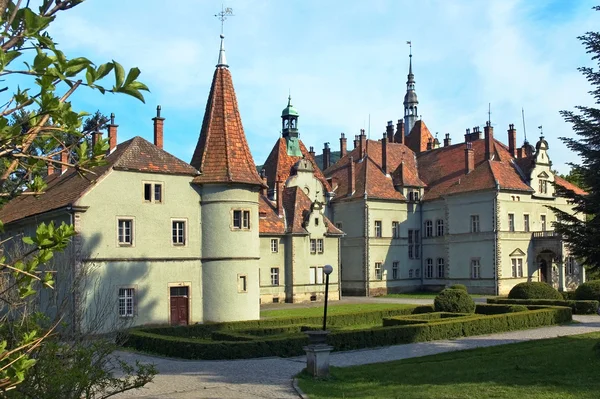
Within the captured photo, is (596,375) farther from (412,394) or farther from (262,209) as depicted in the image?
(262,209)

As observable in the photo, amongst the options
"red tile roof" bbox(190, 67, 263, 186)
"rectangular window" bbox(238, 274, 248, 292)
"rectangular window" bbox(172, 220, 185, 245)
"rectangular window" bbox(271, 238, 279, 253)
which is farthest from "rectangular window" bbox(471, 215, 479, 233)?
"rectangular window" bbox(172, 220, 185, 245)

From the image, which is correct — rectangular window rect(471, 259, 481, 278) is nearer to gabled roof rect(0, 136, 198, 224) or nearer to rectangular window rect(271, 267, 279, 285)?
rectangular window rect(271, 267, 279, 285)

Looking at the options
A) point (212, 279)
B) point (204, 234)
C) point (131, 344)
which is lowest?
point (131, 344)

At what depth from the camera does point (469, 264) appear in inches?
1921

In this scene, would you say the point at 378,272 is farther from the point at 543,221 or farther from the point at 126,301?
the point at 126,301

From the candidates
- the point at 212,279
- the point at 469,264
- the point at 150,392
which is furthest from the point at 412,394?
the point at 469,264

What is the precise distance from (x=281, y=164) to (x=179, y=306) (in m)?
24.6

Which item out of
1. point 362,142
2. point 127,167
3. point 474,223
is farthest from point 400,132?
point 127,167

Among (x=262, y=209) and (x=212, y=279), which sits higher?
(x=262, y=209)

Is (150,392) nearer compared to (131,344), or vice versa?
(150,392)

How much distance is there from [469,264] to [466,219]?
3425mm

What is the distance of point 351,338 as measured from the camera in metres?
21.9

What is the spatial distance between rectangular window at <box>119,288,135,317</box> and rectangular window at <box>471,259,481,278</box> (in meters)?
29.2

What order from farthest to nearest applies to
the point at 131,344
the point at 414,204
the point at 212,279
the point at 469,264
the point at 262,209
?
the point at 414,204, the point at 469,264, the point at 262,209, the point at 212,279, the point at 131,344
